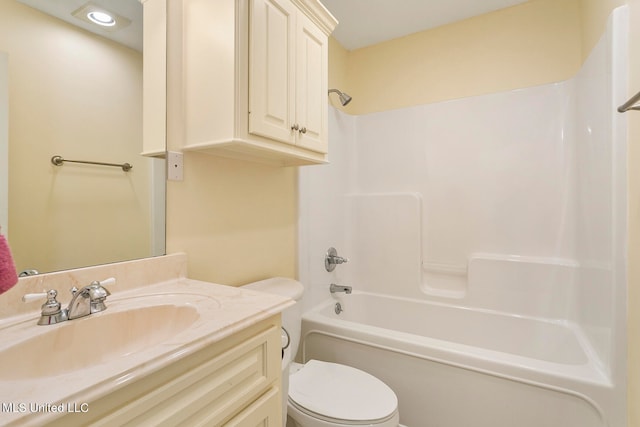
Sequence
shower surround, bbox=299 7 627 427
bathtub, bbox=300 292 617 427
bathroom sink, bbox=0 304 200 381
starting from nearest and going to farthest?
bathroom sink, bbox=0 304 200 381 → bathtub, bbox=300 292 617 427 → shower surround, bbox=299 7 627 427

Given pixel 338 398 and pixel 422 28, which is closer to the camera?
pixel 338 398

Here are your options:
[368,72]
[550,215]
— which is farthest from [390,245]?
[368,72]

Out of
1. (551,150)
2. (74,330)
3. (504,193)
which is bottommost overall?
(74,330)

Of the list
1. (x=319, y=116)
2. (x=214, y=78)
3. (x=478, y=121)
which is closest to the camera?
(x=214, y=78)

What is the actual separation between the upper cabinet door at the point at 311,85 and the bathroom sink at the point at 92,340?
83 cm

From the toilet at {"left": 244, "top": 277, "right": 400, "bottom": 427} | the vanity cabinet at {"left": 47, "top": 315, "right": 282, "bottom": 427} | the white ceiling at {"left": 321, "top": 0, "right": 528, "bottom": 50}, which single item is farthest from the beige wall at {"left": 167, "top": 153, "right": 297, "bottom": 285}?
the white ceiling at {"left": 321, "top": 0, "right": 528, "bottom": 50}

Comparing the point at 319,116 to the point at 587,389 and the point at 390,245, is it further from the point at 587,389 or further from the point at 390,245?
the point at 587,389

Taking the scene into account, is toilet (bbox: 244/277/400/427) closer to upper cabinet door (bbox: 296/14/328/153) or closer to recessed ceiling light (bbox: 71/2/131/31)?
upper cabinet door (bbox: 296/14/328/153)

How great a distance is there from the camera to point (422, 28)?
2115mm

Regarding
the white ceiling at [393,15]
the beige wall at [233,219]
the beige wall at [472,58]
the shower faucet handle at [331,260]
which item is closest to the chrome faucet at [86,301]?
the beige wall at [233,219]

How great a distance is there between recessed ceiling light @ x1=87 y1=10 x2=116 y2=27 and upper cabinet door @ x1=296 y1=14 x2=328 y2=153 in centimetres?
66

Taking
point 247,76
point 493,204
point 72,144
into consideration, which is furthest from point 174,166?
point 493,204

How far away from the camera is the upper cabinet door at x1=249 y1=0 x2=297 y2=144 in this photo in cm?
106

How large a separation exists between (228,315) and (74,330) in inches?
14.5
